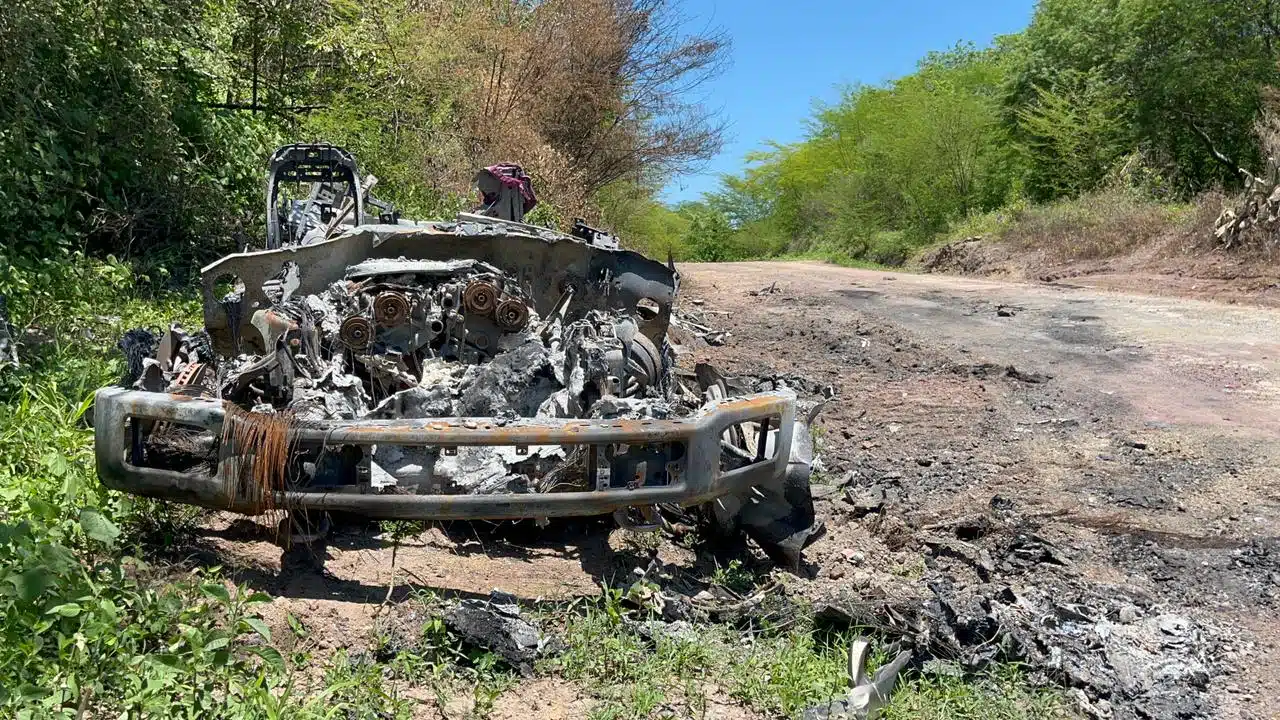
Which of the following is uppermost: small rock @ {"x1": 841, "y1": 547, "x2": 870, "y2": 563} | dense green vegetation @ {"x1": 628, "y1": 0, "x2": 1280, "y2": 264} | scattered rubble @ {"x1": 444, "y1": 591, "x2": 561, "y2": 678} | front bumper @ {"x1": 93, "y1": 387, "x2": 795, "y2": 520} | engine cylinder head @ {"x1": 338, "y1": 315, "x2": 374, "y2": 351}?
dense green vegetation @ {"x1": 628, "y1": 0, "x2": 1280, "y2": 264}


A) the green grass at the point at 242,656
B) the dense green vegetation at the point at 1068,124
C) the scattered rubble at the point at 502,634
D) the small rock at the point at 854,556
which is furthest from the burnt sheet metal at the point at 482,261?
the dense green vegetation at the point at 1068,124

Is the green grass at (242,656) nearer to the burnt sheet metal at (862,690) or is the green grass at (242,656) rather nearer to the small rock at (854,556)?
the burnt sheet metal at (862,690)

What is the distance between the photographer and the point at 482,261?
4766mm

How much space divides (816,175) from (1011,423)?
142 feet

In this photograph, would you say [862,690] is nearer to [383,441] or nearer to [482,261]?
[383,441]

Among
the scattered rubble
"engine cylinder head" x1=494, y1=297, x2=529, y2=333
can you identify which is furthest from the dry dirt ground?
"engine cylinder head" x1=494, y1=297, x2=529, y2=333

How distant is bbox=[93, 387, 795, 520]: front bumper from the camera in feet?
10.8

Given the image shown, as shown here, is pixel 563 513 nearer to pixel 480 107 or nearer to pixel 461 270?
pixel 461 270

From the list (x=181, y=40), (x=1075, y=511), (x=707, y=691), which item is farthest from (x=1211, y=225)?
(x=707, y=691)

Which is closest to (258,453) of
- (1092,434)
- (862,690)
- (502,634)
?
(502,634)

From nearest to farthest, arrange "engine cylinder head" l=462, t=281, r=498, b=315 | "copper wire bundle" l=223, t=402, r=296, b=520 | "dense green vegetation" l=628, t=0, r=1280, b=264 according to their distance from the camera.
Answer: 1. "copper wire bundle" l=223, t=402, r=296, b=520
2. "engine cylinder head" l=462, t=281, r=498, b=315
3. "dense green vegetation" l=628, t=0, r=1280, b=264

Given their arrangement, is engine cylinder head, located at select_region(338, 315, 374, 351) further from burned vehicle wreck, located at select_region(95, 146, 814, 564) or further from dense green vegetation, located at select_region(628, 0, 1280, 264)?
dense green vegetation, located at select_region(628, 0, 1280, 264)

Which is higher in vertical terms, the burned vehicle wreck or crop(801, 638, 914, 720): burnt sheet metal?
the burned vehicle wreck

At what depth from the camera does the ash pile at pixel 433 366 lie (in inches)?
149
